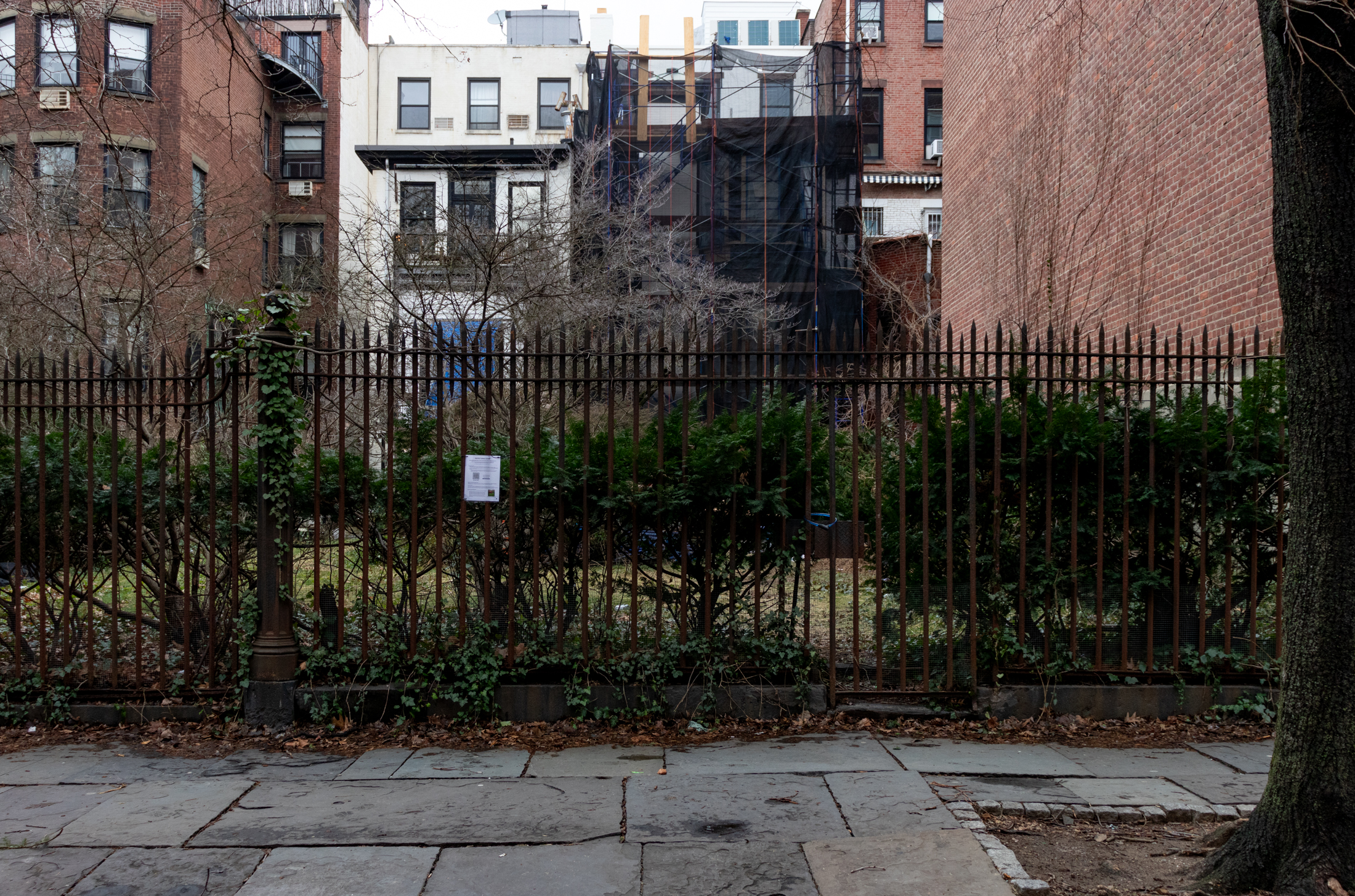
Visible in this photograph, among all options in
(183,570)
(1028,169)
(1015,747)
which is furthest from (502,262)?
(1015,747)

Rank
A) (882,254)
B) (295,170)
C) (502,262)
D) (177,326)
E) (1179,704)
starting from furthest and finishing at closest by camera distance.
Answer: (295,170) → (882,254) → (177,326) → (502,262) → (1179,704)

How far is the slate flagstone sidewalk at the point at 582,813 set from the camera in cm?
426

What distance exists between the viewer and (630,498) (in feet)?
21.8

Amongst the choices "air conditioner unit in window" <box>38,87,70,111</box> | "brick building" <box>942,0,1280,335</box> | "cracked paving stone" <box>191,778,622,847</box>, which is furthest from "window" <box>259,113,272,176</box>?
"cracked paving stone" <box>191,778,622,847</box>

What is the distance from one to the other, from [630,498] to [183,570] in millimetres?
3313

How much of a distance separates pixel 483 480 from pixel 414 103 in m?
28.1

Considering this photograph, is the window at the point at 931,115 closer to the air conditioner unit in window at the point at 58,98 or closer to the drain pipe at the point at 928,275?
the drain pipe at the point at 928,275

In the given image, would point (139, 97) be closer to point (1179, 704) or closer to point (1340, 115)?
point (1340, 115)

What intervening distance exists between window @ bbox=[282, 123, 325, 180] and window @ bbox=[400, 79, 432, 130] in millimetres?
3274

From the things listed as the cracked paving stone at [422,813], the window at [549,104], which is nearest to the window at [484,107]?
the window at [549,104]

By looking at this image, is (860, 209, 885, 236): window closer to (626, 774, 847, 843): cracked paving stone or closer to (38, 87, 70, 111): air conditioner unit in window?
(38, 87, 70, 111): air conditioner unit in window

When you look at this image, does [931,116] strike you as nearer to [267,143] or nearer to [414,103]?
[414,103]

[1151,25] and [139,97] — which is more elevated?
[1151,25]

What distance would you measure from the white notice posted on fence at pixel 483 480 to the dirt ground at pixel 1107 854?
3678 mm
